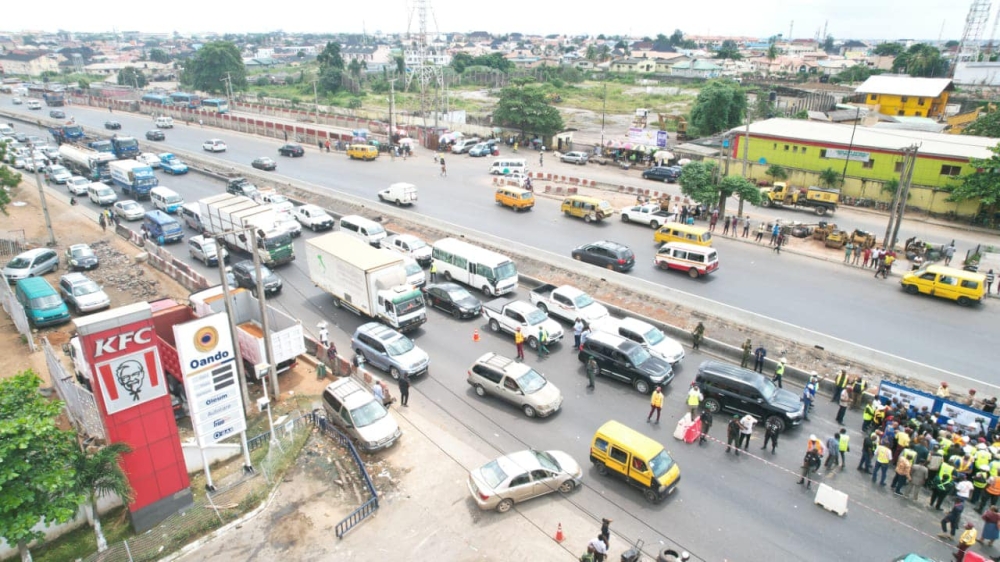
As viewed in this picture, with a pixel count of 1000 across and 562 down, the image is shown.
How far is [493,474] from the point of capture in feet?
49.6

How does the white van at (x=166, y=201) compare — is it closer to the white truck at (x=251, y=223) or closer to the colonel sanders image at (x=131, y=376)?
the white truck at (x=251, y=223)

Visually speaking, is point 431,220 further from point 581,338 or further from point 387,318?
point 581,338

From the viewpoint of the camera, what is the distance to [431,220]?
37.4 metres

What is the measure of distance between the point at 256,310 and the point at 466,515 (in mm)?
12317

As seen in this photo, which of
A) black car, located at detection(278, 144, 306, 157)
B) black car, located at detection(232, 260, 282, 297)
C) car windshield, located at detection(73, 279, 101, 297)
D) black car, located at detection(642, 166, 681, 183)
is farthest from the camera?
black car, located at detection(278, 144, 306, 157)

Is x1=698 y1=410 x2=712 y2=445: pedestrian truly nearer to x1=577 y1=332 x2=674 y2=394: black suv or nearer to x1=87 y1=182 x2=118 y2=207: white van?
x1=577 y1=332 x2=674 y2=394: black suv

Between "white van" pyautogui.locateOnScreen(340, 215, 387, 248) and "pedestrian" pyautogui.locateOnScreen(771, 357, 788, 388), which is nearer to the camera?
"pedestrian" pyautogui.locateOnScreen(771, 357, 788, 388)

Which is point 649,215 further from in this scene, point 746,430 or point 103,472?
point 103,472

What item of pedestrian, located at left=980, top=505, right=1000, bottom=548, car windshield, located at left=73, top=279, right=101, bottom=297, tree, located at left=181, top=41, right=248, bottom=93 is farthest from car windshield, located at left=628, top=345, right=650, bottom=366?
tree, located at left=181, top=41, right=248, bottom=93

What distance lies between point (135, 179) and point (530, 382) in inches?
1548

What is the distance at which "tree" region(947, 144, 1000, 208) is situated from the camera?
35.0 m

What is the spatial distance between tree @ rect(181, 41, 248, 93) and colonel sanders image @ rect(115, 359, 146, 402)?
11587cm

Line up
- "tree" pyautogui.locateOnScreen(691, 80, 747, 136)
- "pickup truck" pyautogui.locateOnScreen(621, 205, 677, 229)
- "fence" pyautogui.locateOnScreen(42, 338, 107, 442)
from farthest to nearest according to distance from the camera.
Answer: "tree" pyautogui.locateOnScreen(691, 80, 747, 136)
"pickup truck" pyautogui.locateOnScreen(621, 205, 677, 229)
"fence" pyautogui.locateOnScreen(42, 338, 107, 442)

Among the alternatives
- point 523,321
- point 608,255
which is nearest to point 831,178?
point 608,255
